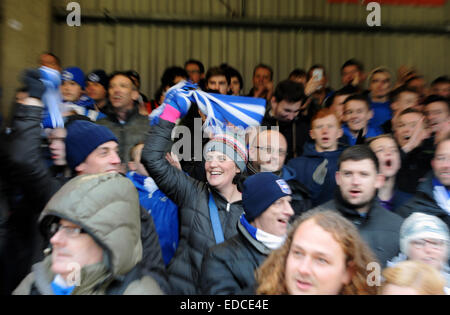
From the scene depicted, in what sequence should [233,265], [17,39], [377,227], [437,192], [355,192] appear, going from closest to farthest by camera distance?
1. [233,265]
2. [377,227]
3. [355,192]
4. [437,192]
5. [17,39]

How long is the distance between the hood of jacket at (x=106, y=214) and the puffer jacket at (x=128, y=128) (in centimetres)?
227

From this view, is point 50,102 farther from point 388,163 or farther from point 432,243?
point 432,243

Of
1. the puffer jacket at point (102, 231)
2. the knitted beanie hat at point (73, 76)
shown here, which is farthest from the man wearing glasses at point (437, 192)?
the knitted beanie hat at point (73, 76)

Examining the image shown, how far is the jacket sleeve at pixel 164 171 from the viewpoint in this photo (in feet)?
11.9

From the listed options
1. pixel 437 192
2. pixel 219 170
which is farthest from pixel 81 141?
pixel 437 192

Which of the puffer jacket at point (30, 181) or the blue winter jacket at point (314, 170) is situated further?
the blue winter jacket at point (314, 170)

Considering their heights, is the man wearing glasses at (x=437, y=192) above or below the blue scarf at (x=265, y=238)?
above

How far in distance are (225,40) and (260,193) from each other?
21.8 feet

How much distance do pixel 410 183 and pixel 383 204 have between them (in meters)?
0.39

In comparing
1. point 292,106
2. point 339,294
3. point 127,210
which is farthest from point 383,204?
point 127,210

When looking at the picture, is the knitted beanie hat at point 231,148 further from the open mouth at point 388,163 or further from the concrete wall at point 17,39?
the concrete wall at point 17,39

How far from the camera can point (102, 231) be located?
214cm

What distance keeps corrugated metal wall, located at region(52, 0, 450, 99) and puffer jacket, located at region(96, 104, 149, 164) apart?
454cm
